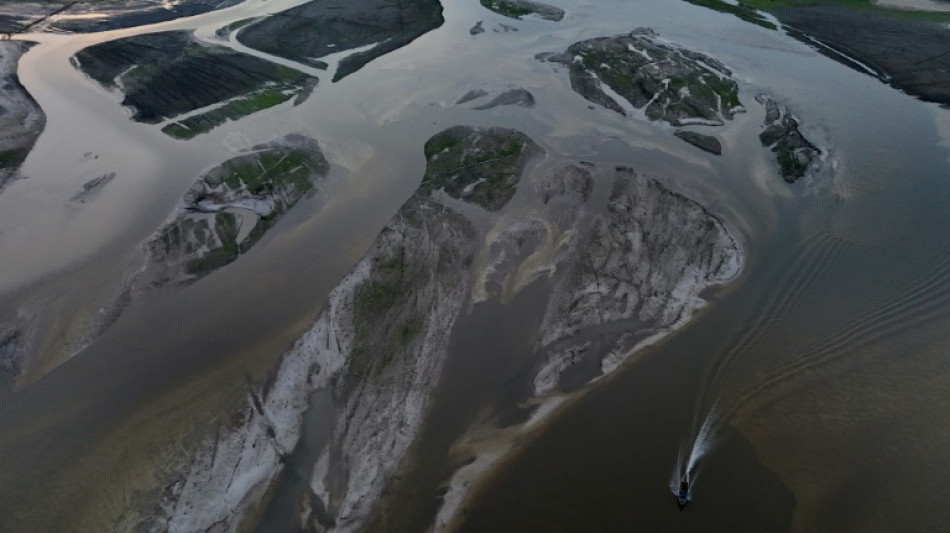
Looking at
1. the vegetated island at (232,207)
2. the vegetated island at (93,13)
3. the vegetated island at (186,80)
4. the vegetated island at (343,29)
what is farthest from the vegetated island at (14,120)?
the vegetated island at (343,29)

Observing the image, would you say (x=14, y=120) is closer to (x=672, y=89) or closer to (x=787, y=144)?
(x=672, y=89)

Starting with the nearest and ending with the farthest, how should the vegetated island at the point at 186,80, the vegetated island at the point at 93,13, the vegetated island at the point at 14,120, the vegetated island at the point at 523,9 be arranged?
the vegetated island at the point at 14,120, the vegetated island at the point at 186,80, the vegetated island at the point at 93,13, the vegetated island at the point at 523,9

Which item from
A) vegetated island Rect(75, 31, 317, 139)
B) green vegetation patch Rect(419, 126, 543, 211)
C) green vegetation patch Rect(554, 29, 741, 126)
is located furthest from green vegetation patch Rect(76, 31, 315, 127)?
green vegetation patch Rect(554, 29, 741, 126)

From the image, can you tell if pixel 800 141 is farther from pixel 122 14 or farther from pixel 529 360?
pixel 122 14

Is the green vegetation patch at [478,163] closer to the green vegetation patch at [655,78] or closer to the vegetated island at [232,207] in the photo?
the vegetated island at [232,207]

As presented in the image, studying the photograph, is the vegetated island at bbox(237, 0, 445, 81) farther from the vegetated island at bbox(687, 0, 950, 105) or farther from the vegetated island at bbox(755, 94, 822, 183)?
the vegetated island at bbox(687, 0, 950, 105)

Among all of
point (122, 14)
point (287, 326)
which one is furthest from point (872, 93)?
point (122, 14)
